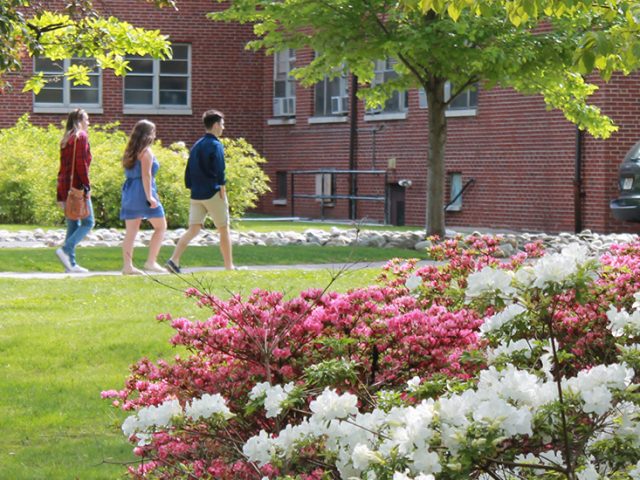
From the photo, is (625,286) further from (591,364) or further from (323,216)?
(323,216)

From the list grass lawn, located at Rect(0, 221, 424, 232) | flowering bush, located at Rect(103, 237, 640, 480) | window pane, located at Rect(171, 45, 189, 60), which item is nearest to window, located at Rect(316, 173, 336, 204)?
grass lawn, located at Rect(0, 221, 424, 232)

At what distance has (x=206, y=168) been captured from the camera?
1527cm

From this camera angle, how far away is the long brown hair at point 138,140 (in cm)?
1505

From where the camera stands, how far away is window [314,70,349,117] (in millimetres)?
32125

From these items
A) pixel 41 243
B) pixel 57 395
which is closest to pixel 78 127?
pixel 41 243

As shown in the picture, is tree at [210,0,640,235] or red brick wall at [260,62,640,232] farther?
red brick wall at [260,62,640,232]

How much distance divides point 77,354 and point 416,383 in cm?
569

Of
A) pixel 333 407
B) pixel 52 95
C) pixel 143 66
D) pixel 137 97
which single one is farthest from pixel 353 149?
pixel 333 407

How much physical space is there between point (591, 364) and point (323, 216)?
1047 inches

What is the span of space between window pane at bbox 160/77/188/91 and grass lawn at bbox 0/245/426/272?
15198 mm

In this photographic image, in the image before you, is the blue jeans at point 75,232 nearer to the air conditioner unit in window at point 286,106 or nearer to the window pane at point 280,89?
the air conditioner unit in window at point 286,106

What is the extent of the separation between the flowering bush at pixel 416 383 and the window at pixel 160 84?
Answer: 2799 centimetres

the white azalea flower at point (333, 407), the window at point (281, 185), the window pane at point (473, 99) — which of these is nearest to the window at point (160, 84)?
the window at point (281, 185)

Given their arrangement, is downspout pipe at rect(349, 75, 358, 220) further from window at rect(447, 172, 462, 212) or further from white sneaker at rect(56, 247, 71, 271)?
white sneaker at rect(56, 247, 71, 271)
